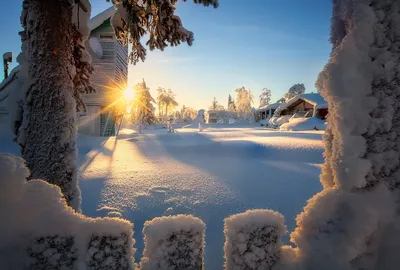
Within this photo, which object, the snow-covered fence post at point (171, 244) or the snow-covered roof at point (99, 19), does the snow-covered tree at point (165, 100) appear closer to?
the snow-covered roof at point (99, 19)

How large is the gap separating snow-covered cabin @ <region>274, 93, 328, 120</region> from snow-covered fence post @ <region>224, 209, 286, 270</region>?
2204cm

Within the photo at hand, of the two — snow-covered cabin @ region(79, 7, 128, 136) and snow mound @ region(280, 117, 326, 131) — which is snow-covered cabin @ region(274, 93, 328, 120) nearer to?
snow mound @ region(280, 117, 326, 131)

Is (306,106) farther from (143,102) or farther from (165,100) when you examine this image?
(165,100)

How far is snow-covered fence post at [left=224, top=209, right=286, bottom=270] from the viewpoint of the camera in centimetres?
A: 168

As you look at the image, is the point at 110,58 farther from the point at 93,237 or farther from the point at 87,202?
the point at 93,237

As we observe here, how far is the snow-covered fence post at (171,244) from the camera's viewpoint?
163cm

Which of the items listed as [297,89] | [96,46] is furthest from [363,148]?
[297,89]

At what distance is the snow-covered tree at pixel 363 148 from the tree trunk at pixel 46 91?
10.3ft

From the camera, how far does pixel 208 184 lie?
440 centimetres

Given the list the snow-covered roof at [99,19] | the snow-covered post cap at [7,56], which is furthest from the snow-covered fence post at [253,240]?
the snow-covered post cap at [7,56]

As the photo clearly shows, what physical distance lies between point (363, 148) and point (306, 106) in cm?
2812

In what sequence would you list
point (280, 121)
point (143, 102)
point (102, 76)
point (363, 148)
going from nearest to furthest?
point (363, 148)
point (102, 76)
point (280, 121)
point (143, 102)

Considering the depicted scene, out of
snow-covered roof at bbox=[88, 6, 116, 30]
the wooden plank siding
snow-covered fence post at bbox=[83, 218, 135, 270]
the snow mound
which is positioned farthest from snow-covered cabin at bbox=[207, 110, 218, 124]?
snow-covered fence post at bbox=[83, 218, 135, 270]

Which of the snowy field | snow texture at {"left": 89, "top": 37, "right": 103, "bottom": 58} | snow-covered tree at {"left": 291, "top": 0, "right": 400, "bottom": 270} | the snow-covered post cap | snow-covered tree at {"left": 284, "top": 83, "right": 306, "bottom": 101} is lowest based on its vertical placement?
the snowy field
